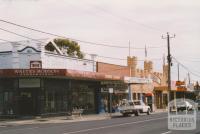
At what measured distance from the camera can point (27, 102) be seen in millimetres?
42594

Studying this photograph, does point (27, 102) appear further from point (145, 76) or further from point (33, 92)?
point (145, 76)

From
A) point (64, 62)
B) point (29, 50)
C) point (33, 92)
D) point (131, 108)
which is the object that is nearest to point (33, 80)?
point (33, 92)

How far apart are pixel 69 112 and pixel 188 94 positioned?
5460cm

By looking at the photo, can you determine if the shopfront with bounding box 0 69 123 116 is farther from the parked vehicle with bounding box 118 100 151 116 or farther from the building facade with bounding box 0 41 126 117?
the parked vehicle with bounding box 118 100 151 116

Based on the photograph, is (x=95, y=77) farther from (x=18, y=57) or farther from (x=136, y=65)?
(x=136, y=65)

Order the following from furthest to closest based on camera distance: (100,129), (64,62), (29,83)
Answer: (64,62)
(29,83)
(100,129)

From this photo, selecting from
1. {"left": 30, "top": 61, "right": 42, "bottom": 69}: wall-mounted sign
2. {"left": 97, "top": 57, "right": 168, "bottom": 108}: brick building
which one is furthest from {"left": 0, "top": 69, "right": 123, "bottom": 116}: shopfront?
{"left": 97, "top": 57, "right": 168, "bottom": 108}: brick building

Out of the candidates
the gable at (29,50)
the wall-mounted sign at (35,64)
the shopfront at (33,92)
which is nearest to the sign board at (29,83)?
the shopfront at (33,92)

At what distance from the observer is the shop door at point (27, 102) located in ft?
139

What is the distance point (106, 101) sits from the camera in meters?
54.0

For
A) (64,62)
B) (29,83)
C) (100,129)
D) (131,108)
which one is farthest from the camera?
(64,62)

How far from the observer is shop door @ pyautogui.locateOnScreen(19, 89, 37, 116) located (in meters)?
42.4

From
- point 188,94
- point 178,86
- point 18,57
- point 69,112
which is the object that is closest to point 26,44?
point 18,57

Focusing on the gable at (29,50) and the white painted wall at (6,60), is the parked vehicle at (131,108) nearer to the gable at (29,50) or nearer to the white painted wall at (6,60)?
the gable at (29,50)
